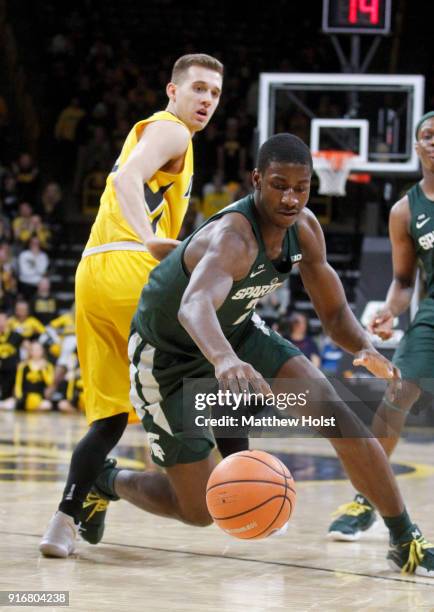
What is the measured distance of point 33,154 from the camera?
20.7 m

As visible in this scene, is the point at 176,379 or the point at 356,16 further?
the point at 356,16

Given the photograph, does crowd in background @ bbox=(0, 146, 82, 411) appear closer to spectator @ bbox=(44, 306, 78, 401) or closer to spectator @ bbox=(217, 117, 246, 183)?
spectator @ bbox=(44, 306, 78, 401)

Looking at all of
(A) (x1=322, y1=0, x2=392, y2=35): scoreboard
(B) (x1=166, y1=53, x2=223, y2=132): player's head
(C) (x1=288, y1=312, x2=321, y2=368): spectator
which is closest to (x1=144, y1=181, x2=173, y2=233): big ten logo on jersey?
(B) (x1=166, y1=53, x2=223, y2=132): player's head

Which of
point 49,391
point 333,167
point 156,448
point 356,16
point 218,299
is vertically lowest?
point 49,391

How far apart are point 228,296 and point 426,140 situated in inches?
73.2

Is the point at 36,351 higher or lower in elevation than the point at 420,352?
lower

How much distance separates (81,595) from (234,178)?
48.1ft

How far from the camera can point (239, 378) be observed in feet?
11.4

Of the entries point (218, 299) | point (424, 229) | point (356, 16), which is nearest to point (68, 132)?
point (356, 16)

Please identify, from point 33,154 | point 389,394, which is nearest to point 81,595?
point 389,394

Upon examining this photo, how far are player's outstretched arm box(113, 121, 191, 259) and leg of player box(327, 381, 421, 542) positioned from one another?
1496 millimetres

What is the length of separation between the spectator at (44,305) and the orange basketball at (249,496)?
39.4ft

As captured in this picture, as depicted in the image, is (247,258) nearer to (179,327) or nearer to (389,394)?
(179,327)

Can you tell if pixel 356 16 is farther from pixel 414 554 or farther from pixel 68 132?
pixel 68 132
